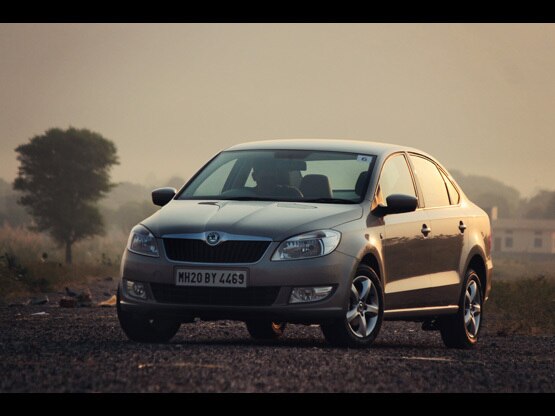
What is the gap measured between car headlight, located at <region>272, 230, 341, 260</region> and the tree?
68.3 m

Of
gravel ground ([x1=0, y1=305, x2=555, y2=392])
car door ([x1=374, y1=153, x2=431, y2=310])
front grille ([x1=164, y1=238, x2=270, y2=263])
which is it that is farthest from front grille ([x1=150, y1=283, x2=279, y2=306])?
car door ([x1=374, y1=153, x2=431, y2=310])

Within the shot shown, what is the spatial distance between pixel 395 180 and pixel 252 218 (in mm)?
2057

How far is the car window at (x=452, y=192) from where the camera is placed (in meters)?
14.4

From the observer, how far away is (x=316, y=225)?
37.8 ft

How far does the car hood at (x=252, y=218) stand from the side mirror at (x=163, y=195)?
2.00 feet

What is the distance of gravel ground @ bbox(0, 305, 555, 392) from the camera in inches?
343

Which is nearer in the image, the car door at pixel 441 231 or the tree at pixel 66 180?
the car door at pixel 441 231

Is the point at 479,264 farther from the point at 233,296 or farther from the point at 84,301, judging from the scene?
the point at 84,301

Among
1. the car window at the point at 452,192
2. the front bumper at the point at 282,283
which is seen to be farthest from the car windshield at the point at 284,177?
the car window at the point at 452,192

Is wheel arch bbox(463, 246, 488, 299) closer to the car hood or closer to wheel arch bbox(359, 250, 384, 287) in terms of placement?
wheel arch bbox(359, 250, 384, 287)

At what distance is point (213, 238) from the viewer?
1137 centimetres

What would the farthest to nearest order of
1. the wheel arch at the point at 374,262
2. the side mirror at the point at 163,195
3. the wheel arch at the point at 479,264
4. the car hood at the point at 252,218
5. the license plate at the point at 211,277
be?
the wheel arch at the point at 479,264 → the side mirror at the point at 163,195 → the wheel arch at the point at 374,262 → the car hood at the point at 252,218 → the license plate at the point at 211,277

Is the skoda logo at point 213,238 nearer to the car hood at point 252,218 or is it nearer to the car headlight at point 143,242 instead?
the car hood at point 252,218
